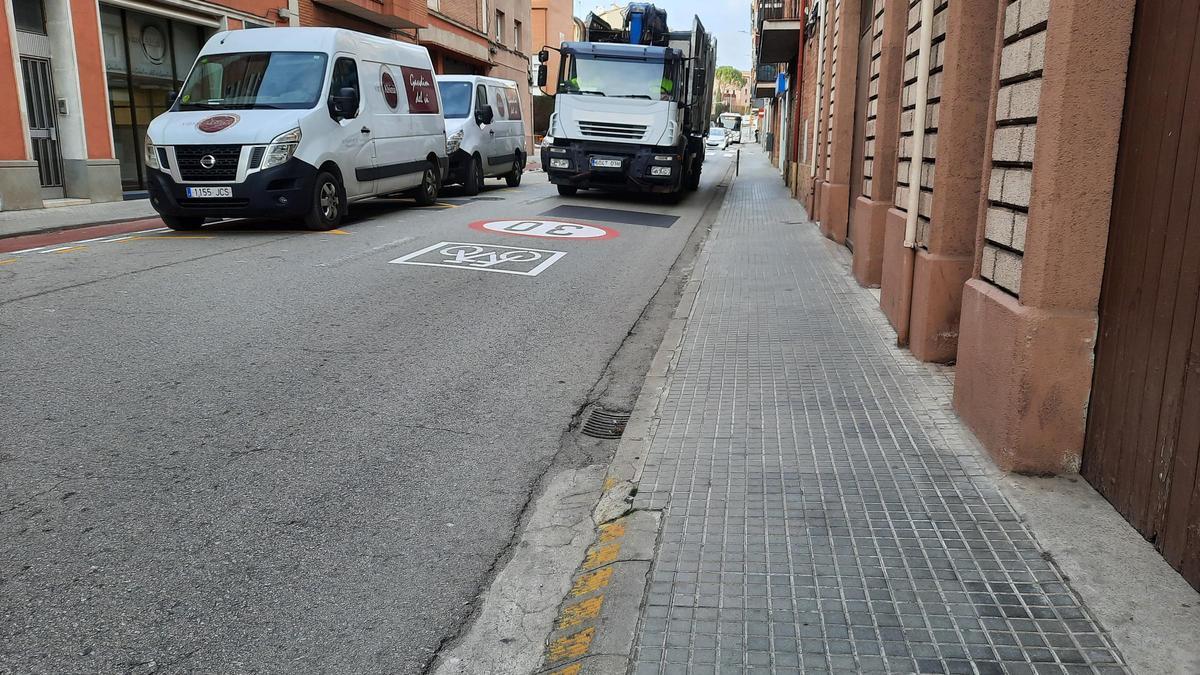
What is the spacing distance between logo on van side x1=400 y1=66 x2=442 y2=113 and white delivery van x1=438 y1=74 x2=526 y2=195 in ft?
7.66

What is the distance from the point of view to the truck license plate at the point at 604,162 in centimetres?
1720

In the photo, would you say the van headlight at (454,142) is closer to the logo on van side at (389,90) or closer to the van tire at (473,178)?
the van tire at (473,178)

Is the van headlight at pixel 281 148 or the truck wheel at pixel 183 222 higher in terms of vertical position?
the van headlight at pixel 281 148

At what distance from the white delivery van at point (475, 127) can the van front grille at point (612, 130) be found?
9.20ft

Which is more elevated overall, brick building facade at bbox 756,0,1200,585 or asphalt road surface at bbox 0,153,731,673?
brick building facade at bbox 756,0,1200,585

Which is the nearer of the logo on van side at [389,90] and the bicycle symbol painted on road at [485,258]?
the bicycle symbol painted on road at [485,258]

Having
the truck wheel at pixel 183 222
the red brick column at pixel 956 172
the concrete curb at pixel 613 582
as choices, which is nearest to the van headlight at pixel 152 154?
the truck wheel at pixel 183 222

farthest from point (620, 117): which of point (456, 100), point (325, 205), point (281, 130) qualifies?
point (281, 130)

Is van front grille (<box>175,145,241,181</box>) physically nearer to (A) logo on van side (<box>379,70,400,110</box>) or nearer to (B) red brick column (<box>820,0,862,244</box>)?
(A) logo on van side (<box>379,70,400,110</box>)

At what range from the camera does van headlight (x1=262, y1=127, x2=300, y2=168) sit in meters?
11.0

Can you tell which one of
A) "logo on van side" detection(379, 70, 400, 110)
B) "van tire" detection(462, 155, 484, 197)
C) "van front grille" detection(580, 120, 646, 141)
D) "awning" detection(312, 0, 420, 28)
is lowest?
"van tire" detection(462, 155, 484, 197)

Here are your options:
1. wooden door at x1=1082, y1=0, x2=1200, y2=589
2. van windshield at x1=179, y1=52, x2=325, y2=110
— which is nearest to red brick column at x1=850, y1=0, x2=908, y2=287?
wooden door at x1=1082, y1=0, x2=1200, y2=589

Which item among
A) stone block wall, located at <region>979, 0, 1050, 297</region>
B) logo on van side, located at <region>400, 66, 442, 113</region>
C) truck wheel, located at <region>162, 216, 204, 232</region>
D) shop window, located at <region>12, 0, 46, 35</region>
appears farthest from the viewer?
shop window, located at <region>12, 0, 46, 35</region>

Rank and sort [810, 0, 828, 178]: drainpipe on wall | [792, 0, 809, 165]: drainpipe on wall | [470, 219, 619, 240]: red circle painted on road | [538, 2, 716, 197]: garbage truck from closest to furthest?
[470, 219, 619, 240]: red circle painted on road, [810, 0, 828, 178]: drainpipe on wall, [538, 2, 716, 197]: garbage truck, [792, 0, 809, 165]: drainpipe on wall
